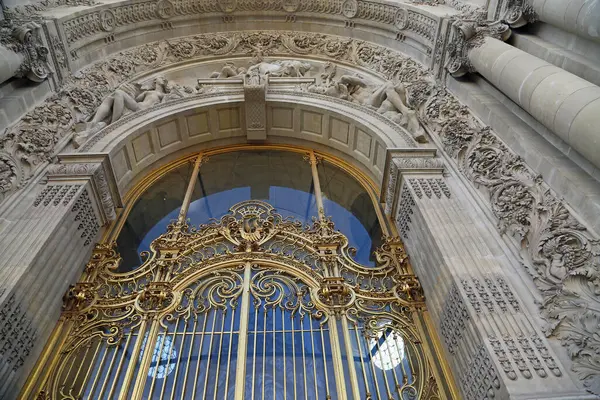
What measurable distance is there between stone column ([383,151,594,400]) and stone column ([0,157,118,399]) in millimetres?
4708

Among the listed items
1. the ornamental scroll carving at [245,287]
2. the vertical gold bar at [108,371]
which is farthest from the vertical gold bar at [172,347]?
the vertical gold bar at [108,371]

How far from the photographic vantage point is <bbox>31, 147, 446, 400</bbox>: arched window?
5215 mm

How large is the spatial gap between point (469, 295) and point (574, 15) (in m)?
4.29

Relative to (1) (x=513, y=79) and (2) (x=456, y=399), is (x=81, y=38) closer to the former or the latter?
(1) (x=513, y=79)

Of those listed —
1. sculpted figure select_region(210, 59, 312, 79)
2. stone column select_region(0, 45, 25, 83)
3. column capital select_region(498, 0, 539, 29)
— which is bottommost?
stone column select_region(0, 45, 25, 83)

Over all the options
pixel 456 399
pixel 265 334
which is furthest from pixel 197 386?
pixel 456 399

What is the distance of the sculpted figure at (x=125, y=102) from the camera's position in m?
8.27

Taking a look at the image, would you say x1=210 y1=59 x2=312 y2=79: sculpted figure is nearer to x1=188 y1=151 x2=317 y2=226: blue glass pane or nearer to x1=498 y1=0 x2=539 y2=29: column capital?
x1=188 y1=151 x2=317 y2=226: blue glass pane

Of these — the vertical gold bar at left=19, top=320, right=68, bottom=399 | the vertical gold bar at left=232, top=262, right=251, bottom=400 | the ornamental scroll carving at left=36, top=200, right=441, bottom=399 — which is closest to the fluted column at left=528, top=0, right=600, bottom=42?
the ornamental scroll carving at left=36, top=200, right=441, bottom=399

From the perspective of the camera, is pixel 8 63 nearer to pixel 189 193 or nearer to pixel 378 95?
pixel 189 193

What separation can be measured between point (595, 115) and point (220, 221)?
5.54 metres

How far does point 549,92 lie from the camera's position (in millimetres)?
5891

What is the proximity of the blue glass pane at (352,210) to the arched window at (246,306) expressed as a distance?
0.03 meters

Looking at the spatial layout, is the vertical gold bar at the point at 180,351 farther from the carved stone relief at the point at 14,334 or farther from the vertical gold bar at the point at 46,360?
the carved stone relief at the point at 14,334
